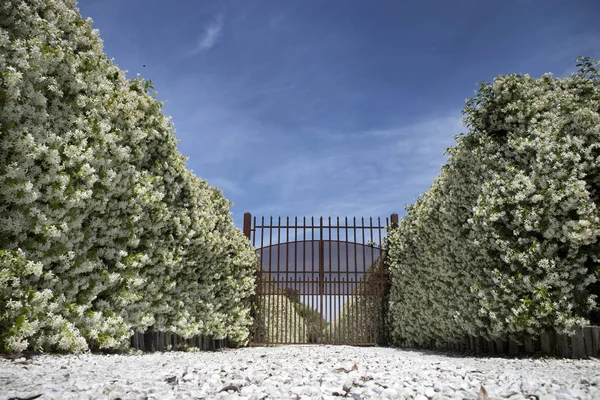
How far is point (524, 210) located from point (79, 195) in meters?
5.90

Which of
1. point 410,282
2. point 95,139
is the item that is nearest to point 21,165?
point 95,139

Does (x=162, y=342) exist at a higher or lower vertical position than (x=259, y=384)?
lower

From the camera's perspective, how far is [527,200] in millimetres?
6336

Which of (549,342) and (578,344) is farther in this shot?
(549,342)

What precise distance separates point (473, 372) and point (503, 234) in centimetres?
314

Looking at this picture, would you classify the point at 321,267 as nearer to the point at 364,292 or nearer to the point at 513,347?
the point at 364,292

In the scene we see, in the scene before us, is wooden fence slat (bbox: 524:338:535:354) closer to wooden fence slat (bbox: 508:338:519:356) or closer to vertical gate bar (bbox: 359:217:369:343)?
wooden fence slat (bbox: 508:338:519:356)

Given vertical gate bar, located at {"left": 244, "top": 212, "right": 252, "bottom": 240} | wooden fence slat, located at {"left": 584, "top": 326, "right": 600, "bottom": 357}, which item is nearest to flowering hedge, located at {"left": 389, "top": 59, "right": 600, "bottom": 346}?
wooden fence slat, located at {"left": 584, "top": 326, "right": 600, "bottom": 357}

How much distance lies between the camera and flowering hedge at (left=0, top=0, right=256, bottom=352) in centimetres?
418

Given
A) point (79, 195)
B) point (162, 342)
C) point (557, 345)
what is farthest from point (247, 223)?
point (557, 345)

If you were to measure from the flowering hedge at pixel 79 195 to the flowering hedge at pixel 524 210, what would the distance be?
5045mm

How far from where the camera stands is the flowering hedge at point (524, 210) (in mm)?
6012

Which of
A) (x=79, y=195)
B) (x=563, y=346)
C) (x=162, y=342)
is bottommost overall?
(x=162, y=342)

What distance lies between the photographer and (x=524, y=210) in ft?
20.5
